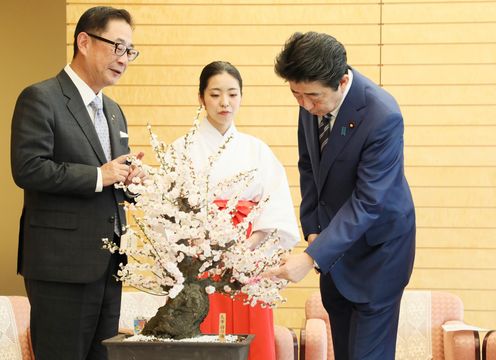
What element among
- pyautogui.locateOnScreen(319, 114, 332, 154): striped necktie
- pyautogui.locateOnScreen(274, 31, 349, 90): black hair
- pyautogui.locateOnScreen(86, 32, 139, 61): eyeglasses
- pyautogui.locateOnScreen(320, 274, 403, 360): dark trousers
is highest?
pyautogui.locateOnScreen(86, 32, 139, 61): eyeglasses

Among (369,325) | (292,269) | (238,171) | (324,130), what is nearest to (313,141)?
(324,130)

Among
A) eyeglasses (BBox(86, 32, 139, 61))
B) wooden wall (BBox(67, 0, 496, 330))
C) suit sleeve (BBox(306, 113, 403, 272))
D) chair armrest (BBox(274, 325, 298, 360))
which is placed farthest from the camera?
wooden wall (BBox(67, 0, 496, 330))

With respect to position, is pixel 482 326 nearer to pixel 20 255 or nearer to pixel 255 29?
pixel 255 29

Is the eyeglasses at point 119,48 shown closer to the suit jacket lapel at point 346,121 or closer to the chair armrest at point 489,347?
the suit jacket lapel at point 346,121

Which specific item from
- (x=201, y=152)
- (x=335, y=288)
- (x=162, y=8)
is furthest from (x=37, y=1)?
(x=335, y=288)

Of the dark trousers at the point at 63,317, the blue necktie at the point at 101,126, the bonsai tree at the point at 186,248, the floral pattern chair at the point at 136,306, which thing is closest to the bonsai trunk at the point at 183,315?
the bonsai tree at the point at 186,248

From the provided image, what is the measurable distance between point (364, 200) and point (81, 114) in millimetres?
1074

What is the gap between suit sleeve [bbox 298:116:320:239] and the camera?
3154 mm

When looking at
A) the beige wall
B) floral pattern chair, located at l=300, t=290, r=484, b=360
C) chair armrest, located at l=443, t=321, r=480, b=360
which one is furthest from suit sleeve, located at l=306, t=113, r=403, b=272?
the beige wall

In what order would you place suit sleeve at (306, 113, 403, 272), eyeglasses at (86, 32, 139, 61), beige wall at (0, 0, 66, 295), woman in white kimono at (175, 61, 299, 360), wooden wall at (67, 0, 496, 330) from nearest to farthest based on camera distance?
suit sleeve at (306, 113, 403, 272)
eyeglasses at (86, 32, 139, 61)
woman in white kimono at (175, 61, 299, 360)
wooden wall at (67, 0, 496, 330)
beige wall at (0, 0, 66, 295)

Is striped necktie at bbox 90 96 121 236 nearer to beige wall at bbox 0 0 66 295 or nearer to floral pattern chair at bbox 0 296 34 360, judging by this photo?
floral pattern chair at bbox 0 296 34 360

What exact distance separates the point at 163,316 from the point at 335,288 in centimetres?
78

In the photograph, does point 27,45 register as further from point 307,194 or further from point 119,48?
point 307,194

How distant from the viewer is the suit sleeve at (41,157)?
292 centimetres
